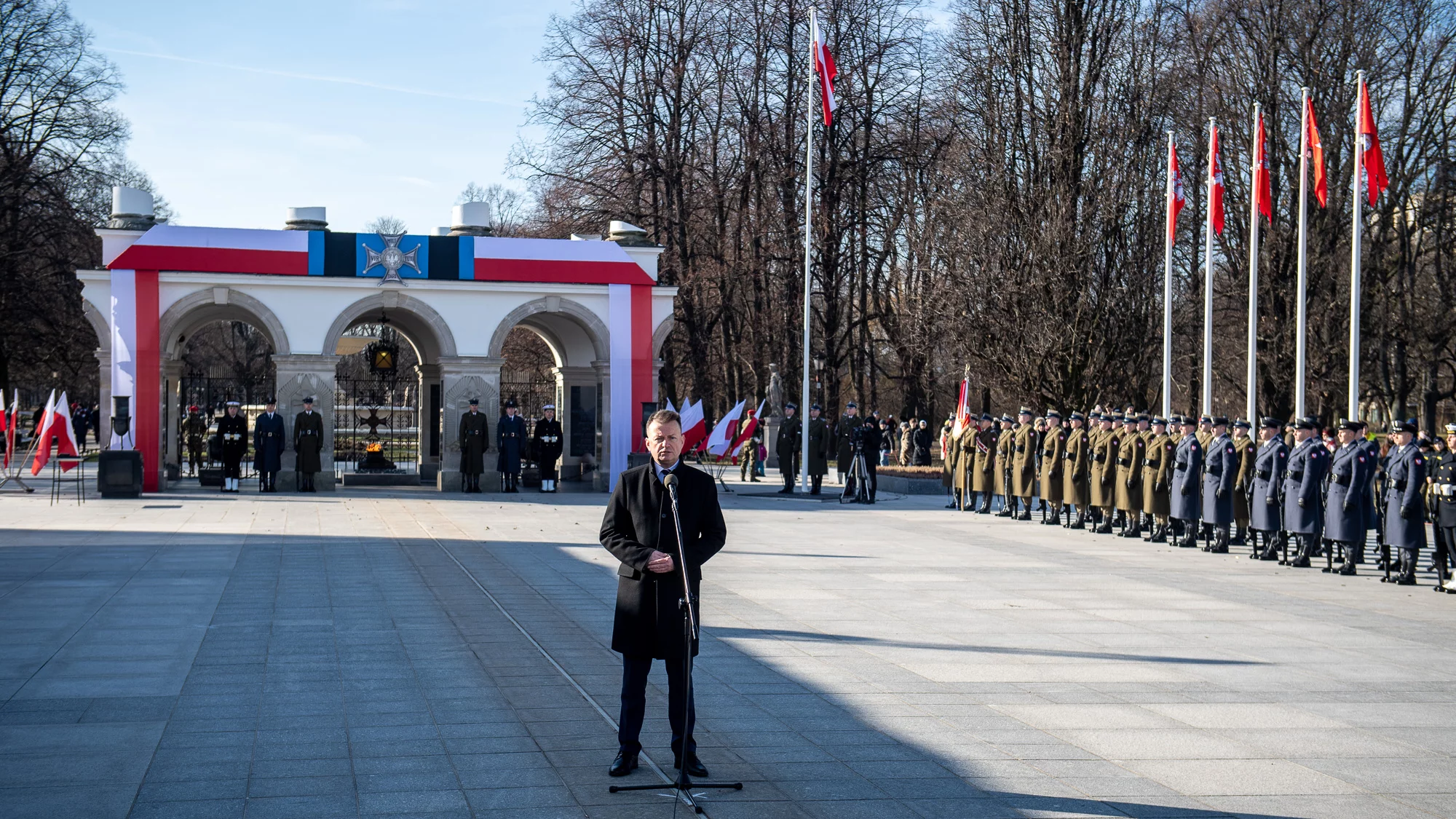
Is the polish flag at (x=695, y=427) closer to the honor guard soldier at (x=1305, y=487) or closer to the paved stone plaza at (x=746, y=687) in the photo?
the paved stone plaza at (x=746, y=687)

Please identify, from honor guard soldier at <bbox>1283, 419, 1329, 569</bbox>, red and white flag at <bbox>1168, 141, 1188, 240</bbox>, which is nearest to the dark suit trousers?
honor guard soldier at <bbox>1283, 419, 1329, 569</bbox>

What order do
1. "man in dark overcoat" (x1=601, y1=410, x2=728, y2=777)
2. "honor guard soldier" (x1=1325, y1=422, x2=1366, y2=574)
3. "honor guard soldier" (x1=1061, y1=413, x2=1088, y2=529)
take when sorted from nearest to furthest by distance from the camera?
1. "man in dark overcoat" (x1=601, y1=410, x2=728, y2=777)
2. "honor guard soldier" (x1=1325, y1=422, x2=1366, y2=574)
3. "honor guard soldier" (x1=1061, y1=413, x2=1088, y2=529)

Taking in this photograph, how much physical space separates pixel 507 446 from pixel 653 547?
70.8 feet

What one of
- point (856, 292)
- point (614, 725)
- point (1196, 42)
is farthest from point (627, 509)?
point (856, 292)

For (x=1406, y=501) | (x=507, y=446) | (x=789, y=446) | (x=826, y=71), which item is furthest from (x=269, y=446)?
(x=1406, y=501)

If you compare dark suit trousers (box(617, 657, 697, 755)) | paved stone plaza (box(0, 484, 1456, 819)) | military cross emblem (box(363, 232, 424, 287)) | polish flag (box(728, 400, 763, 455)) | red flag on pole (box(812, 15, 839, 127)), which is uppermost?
red flag on pole (box(812, 15, 839, 127))

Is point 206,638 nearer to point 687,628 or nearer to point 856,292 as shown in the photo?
point 687,628

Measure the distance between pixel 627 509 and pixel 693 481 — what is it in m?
0.33

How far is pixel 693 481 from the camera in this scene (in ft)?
21.7

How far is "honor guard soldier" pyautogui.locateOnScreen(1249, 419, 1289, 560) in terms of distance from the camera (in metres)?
16.9

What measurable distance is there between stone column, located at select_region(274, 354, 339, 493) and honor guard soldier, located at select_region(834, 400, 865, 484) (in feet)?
31.3

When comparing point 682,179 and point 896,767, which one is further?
point 682,179

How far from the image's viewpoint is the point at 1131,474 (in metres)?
19.9

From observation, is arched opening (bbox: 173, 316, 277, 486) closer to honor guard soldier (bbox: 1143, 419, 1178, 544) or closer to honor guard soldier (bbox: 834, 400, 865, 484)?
honor guard soldier (bbox: 834, 400, 865, 484)
